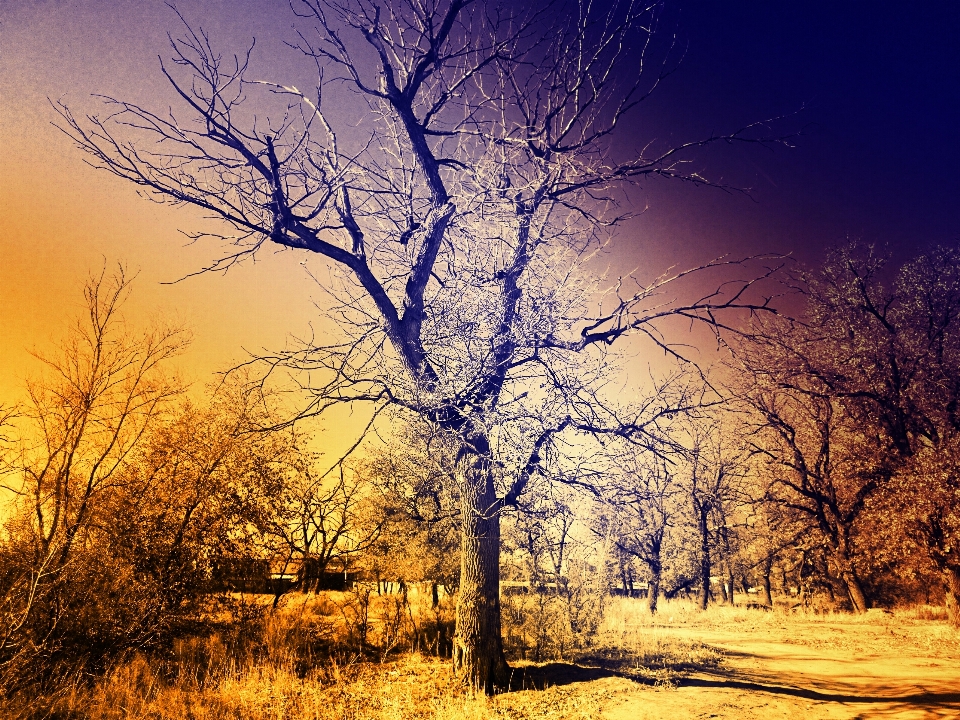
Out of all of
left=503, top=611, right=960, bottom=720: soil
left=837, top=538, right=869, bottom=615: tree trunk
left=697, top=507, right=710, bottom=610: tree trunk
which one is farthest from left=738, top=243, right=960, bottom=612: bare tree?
left=697, top=507, right=710, bottom=610: tree trunk

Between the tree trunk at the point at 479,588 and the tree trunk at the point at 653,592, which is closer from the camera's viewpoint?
the tree trunk at the point at 479,588

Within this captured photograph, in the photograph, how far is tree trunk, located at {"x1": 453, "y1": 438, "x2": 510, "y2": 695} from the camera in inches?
293

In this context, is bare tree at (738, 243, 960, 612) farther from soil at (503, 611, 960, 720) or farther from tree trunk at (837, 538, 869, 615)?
soil at (503, 611, 960, 720)

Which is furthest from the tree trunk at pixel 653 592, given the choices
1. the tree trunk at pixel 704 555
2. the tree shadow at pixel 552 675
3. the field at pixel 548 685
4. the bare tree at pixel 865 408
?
the tree shadow at pixel 552 675

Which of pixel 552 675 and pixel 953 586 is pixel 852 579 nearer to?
pixel 953 586

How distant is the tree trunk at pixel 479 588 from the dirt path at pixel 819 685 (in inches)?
71.8

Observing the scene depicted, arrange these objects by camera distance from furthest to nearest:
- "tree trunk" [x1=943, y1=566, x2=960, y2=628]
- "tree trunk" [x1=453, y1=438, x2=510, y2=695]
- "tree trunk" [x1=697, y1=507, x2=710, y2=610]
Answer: "tree trunk" [x1=697, y1=507, x2=710, y2=610] → "tree trunk" [x1=943, y1=566, x2=960, y2=628] → "tree trunk" [x1=453, y1=438, x2=510, y2=695]

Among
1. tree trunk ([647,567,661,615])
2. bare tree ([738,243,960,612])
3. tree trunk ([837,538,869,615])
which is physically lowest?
tree trunk ([647,567,661,615])

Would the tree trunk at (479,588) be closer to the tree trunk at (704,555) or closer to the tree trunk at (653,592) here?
the tree trunk at (653,592)

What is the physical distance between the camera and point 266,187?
6.24 meters

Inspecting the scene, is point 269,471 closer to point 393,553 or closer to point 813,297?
point 393,553

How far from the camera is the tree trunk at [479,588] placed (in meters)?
7.43

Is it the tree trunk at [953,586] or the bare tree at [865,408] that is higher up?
the bare tree at [865,408]

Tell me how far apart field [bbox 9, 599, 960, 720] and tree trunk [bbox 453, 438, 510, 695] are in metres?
0.38
